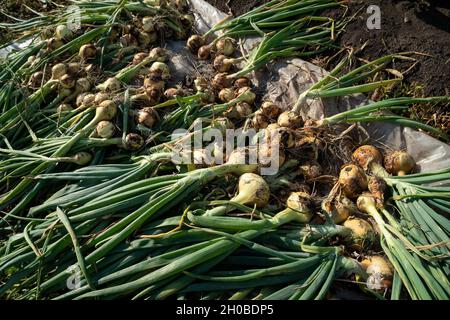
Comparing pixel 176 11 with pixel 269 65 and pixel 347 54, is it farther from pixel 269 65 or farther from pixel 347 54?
pixel 347 54

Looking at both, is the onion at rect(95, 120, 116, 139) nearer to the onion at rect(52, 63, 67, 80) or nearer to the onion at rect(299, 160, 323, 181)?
the onion at rect(52, 63, 67, 80)

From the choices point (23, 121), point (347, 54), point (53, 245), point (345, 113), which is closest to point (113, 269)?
point (53, 245)

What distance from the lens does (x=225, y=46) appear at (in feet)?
9.39

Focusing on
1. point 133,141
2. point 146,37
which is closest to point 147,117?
point 133,141

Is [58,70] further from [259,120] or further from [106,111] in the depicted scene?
[259,120]

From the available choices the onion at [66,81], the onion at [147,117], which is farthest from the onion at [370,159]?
the onion at [66,81]

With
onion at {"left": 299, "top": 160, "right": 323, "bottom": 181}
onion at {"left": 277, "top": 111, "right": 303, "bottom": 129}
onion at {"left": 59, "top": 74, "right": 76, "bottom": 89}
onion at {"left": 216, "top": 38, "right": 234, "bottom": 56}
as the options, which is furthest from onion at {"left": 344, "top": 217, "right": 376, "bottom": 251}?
onion at {"left": 59, "top": 74, "right": 76, "bottom": 89}

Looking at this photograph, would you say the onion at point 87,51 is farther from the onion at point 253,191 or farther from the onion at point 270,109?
the onion at point 253,191

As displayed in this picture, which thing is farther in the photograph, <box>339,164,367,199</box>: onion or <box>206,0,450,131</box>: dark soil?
<box>206,0,450,131</box>: dark soil

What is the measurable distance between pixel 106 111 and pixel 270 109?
97 centimetres

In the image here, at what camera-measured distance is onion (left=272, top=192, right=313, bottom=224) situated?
1.92 meters

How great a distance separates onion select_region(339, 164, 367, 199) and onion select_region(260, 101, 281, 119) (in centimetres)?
57

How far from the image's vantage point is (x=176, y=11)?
10.1 feet

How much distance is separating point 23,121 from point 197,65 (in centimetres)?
118
